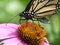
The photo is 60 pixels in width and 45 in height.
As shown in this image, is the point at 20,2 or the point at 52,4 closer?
the point at 52,4

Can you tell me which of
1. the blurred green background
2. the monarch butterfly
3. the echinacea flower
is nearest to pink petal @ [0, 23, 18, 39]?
the echinacea flower

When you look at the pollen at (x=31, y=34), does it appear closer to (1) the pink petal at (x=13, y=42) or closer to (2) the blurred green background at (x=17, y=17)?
(1) the pink petal at (x=13, y=42)

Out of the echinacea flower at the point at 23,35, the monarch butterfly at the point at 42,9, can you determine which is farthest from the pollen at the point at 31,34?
the monarch butterfly at the point at 42,9

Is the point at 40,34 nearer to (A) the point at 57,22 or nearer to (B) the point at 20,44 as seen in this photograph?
(B) the point at 20,44

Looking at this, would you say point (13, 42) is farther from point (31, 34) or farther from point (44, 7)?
point (44, 7)

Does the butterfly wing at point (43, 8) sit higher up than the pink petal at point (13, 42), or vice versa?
the butterfly wing at point (43, 8)

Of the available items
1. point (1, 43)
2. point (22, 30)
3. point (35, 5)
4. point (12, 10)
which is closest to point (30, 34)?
point (22, 30)

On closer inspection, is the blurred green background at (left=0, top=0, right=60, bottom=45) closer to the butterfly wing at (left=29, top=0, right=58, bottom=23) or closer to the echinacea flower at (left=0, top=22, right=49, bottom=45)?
the butterfly wing at (left=29, top=0, right=58, bottom=23)
